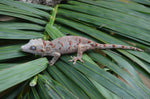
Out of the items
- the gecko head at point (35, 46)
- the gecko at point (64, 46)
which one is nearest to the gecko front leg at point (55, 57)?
the gecko at point (64, 46)

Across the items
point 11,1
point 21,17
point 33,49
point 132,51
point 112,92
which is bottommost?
point 112,92

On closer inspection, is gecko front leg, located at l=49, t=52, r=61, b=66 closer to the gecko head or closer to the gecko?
the gecko

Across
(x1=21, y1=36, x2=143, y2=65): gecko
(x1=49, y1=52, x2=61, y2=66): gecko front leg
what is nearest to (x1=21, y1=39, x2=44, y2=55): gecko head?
(x1=21, y1=36, x2=143, y2=65): gecko

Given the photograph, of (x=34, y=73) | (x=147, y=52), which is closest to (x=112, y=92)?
(x=34, y=73)

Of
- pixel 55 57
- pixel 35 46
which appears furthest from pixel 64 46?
pixel 35 46

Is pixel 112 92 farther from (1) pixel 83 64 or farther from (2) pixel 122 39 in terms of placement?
(2) pixel 122 39

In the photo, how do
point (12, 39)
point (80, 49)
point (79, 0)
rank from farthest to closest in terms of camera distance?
point (79, 0), point (80, 49), point (12, 39)

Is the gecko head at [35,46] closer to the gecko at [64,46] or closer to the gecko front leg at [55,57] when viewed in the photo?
the gecko at [64,46]
